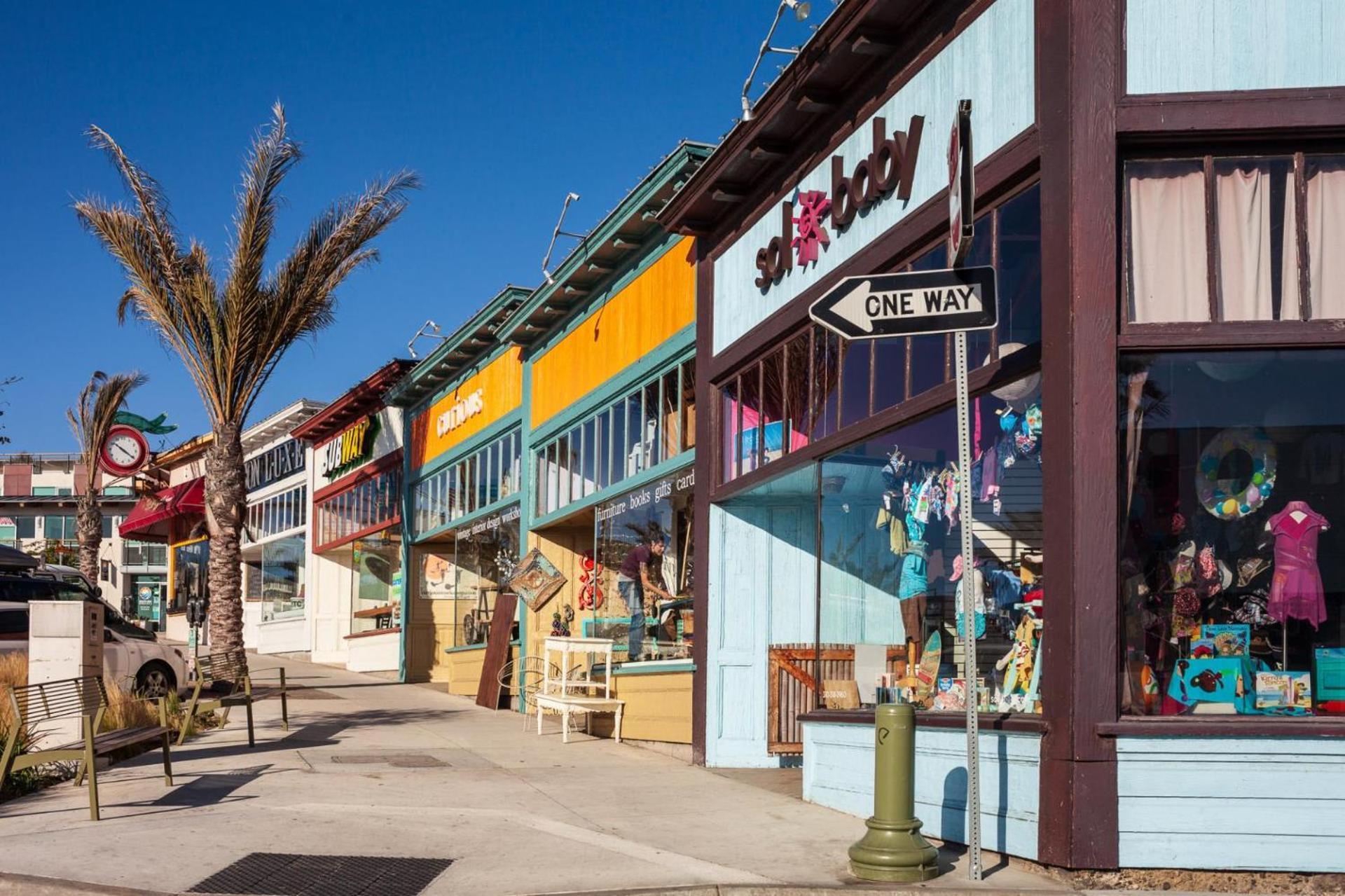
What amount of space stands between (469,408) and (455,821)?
14.9 meters

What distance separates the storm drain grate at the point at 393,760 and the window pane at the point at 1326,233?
29.0 ft

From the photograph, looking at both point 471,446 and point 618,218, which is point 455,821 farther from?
point 471,446

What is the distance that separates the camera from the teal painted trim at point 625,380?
1534 centimetres

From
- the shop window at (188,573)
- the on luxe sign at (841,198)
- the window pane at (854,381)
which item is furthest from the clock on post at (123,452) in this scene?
the window pane at (854,381)

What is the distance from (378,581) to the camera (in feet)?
99.6

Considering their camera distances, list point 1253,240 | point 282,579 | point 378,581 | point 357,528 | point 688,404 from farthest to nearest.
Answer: point 282,579, point 357,528, point 378,581, point 688,404, point 1253,240

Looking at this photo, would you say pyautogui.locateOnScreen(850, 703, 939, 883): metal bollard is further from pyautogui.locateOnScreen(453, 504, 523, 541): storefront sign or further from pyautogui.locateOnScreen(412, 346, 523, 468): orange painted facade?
pyautogui.locateOnScreen(412, 346, 523, 468): orange painted facade

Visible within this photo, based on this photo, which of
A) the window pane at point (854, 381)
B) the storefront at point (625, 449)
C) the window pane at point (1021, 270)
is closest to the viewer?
the window pane at point (1021, 270)

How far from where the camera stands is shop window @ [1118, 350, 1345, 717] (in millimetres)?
7906

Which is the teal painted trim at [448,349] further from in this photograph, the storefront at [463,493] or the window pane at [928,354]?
the window pane at [928,354]

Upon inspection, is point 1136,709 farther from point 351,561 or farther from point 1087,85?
point 351,561

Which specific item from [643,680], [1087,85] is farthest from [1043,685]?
[643,680]

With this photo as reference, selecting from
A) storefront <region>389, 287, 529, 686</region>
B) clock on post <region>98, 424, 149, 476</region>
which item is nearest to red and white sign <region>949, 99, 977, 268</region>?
storefront <region>389, 287, 529, 686</region>

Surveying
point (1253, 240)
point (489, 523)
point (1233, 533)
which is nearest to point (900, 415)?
point (1233, 533)
